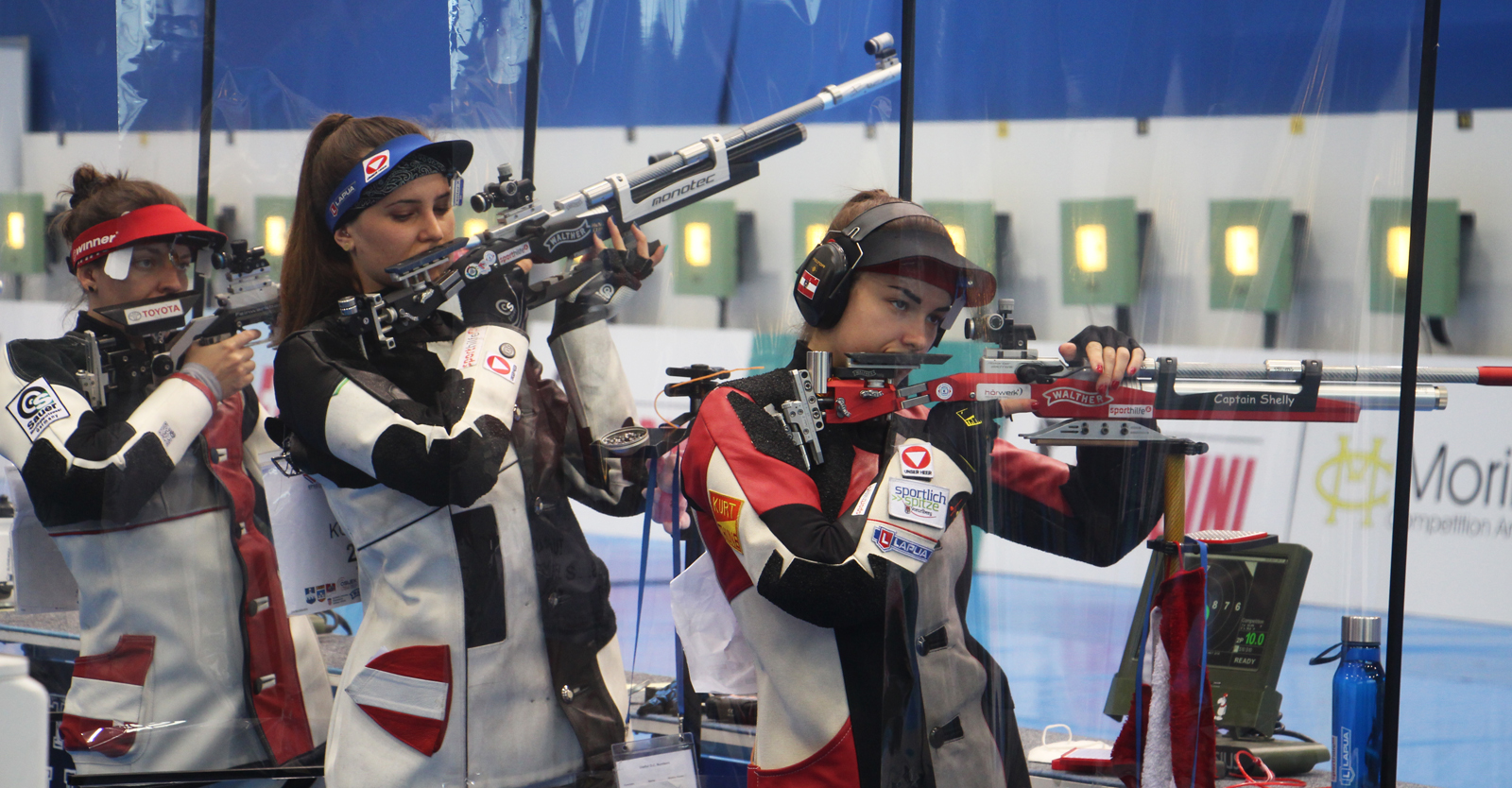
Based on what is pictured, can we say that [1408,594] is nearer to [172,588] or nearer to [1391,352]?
[1391,352]

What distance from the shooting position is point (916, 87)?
76.3 inches

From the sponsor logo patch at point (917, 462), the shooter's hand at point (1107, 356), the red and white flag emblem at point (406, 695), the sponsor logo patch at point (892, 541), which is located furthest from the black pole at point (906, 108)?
the red and white flag emblem at point (406, 695)

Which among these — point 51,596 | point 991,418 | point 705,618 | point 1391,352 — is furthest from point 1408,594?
point 51,596

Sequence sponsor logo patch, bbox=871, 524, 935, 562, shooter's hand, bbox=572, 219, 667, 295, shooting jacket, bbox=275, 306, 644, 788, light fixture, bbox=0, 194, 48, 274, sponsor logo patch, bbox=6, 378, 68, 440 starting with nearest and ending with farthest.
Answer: sponsor logo patch, bbox=871, 524, 935, 562
shooting jacket, bbox=275, 306, 644, 788
shooter's hand, bbox=572, 219, 667, 295
sponsor logo patch, bbox=6, 378, 68, 440
light fixture, bbox=0, 194, 48, 274

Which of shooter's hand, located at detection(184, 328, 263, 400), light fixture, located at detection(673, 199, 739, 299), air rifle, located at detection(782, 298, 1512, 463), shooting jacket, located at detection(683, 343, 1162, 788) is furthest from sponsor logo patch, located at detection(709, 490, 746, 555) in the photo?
shooter's hand, located at detection(184, 328, 263, 400)

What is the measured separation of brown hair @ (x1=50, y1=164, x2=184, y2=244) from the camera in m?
2.45

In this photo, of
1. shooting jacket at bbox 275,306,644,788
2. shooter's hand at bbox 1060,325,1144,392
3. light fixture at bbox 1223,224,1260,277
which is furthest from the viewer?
shooting jacket at bbox 275,306,644,788

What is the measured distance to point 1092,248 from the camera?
5.60 feet

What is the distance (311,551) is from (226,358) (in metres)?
0.58

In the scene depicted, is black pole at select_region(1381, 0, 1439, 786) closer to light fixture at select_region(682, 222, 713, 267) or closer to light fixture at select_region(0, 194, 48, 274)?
light fixture at select_region(682, 222, 713, 267)

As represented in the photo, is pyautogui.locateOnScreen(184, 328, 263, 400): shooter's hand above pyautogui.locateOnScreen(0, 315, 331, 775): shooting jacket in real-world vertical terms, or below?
above

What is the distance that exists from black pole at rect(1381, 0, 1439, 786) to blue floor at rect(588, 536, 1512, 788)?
10cm

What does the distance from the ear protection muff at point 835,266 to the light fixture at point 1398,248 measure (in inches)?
27.8

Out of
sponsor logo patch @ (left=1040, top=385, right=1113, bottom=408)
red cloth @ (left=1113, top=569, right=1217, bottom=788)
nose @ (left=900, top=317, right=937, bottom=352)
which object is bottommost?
red cloth @ (left=1113, top=569, right=1217, bottom=788)
